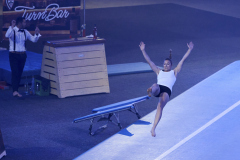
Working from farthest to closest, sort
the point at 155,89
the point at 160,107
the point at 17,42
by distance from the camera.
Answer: the point at 17,42 < the point at 160,107 < the point at 155,89

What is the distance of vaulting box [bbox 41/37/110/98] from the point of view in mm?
8148

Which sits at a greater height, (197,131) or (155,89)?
(155,89)

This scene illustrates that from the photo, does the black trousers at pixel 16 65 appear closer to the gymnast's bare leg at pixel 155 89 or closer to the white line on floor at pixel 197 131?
the gymnast's bare leg at pixel 155 89

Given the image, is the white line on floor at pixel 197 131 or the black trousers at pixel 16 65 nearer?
the white line on floor at pixel 197 131

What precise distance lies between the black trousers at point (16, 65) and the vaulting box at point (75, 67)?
0.55 meters

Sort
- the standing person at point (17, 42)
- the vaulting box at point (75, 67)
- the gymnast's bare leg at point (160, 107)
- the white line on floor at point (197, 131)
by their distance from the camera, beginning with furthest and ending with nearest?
the vaulting box at point (75, 67) < the standing person at point (17, 42) < the gymnast's bare leg at point (160, 107) < the white line on floor at point (197, 131)

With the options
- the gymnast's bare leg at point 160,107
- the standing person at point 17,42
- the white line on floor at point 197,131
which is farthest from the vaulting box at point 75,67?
the gymnast's bare leg at point 160,107

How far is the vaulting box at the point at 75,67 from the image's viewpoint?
815 cm

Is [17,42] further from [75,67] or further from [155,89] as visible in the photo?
[155,89]

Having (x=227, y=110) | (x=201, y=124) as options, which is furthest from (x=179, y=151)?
(x=227, y=110)

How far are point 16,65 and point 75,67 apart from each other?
1.14 meters

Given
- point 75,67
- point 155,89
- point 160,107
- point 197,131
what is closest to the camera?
point 155,89

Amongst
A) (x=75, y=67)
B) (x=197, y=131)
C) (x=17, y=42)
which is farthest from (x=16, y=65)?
(x=197, y=131)

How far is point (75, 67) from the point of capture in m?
8.27
